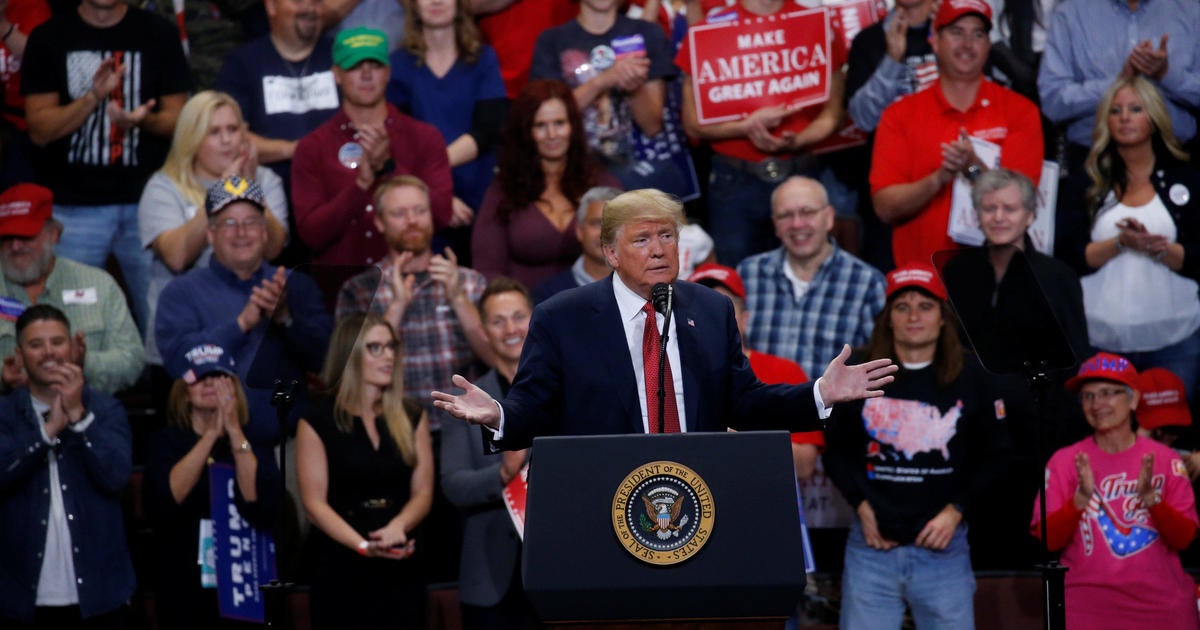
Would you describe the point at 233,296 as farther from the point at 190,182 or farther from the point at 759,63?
the point at 759,63

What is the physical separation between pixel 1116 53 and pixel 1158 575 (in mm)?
2781

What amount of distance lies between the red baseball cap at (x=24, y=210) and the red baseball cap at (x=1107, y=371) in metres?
4.42

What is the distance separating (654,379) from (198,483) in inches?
108

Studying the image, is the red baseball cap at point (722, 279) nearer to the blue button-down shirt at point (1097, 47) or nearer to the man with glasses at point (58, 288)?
the blue button-down shirt at point (1097, 47)

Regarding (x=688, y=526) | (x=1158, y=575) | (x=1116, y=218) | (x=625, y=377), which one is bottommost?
(x=1158, y=575)

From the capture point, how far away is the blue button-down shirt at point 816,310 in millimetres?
6203

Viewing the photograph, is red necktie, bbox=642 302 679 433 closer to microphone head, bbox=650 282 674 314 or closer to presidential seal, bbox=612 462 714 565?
microphone head, bbox=650 282 674 314

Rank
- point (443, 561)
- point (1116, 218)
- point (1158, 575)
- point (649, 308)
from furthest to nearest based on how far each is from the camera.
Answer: point (1116, 218) < point (443, 561) < point (1158, 575) < point (649, 308)

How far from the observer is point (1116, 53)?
702 centimetres

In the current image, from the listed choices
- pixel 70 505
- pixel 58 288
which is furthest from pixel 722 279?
pixel 58 288

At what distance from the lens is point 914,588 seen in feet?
17.7

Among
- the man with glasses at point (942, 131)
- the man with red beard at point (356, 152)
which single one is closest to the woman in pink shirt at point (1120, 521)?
the man with glasses at point (942, 131)

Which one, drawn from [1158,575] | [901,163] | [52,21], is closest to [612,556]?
[1158,575]

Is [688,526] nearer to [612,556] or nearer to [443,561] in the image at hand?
[612,556]
